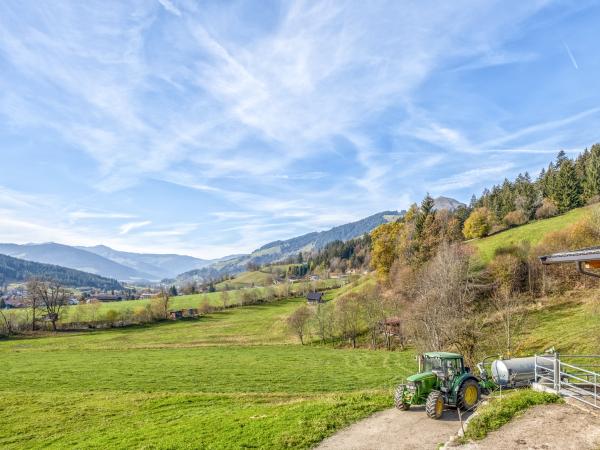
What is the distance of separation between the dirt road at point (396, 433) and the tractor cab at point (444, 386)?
53 cm

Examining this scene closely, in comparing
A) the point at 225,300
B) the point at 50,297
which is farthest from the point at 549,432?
the point at 225,300

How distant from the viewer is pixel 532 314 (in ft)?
161

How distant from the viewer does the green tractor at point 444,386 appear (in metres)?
16.9

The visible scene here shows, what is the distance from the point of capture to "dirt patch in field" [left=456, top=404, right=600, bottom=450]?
1084 centimetres

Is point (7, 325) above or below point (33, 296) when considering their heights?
below

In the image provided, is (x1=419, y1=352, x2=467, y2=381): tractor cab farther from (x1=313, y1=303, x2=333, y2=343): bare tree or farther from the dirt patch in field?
(x1=313, y1=303, x2=333, y2=343): bare tree

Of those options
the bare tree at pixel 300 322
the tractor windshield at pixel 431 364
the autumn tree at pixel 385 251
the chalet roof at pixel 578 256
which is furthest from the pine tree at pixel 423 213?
the chalet roof at pixel 578 256

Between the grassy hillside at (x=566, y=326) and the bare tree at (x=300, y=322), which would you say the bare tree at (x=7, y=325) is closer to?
the bare tree at (x=300, y=322)

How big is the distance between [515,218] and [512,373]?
87691mm

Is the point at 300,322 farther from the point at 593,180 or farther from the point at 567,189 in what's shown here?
the point at 593,180

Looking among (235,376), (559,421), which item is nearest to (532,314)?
(235,376)

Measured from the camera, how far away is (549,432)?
11602mm

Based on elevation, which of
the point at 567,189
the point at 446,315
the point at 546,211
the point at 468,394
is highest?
the point at 567,189

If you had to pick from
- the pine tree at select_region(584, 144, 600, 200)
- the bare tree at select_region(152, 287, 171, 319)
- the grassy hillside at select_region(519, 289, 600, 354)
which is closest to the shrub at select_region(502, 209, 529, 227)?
the pine tree at select_region(584, 144, 600, 200)
